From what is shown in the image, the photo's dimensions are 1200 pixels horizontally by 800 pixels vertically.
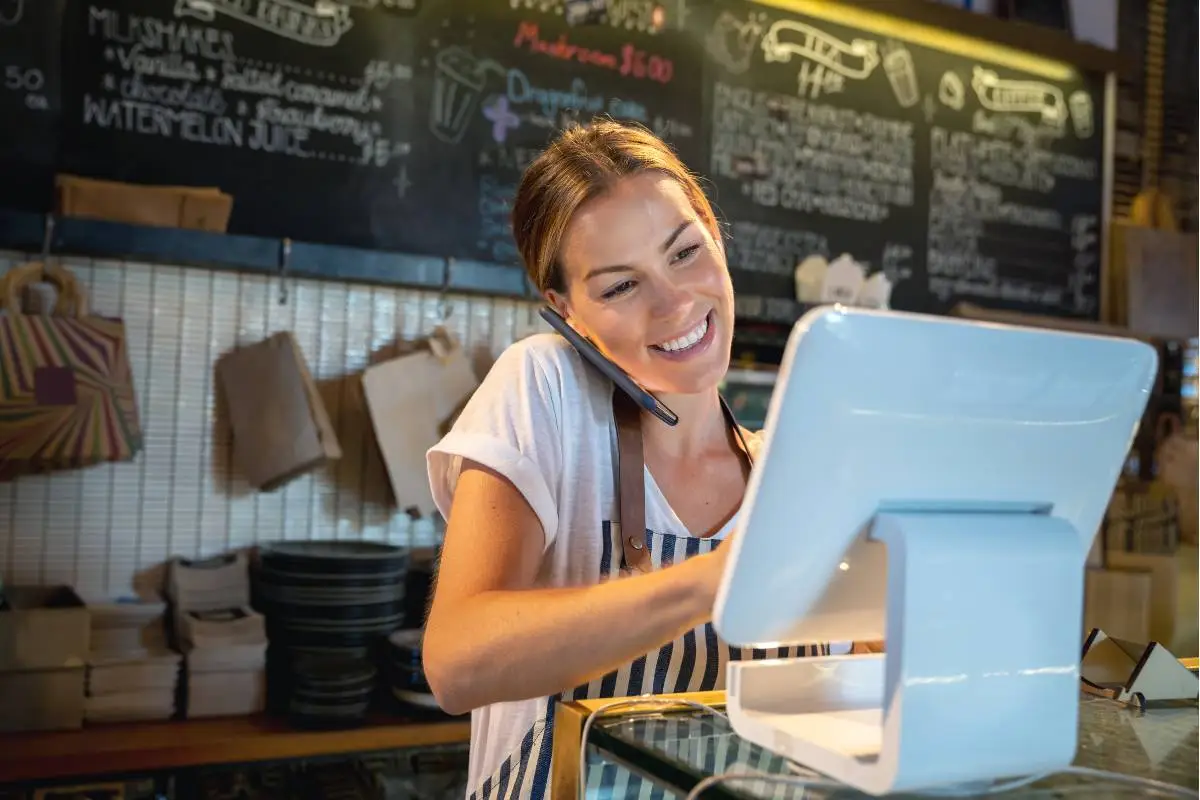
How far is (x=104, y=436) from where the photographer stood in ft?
7.66

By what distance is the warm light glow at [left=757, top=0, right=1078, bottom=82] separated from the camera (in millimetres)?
3637

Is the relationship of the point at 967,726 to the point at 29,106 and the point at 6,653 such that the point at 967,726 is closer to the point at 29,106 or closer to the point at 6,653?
the point at 6,653

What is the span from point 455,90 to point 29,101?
104 cm

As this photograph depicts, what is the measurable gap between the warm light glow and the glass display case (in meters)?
2.97

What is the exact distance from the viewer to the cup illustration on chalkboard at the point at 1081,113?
4.12 m

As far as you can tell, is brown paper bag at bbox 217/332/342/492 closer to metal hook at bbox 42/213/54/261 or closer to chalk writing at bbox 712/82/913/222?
metal hook at bbox 42/213/54/261

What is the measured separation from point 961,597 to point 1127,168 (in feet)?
13.5

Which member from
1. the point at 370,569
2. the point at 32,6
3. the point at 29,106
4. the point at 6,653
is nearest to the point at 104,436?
the point at 6,653

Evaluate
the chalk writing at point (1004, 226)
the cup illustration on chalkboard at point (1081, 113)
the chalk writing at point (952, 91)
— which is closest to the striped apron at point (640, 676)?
the chalk writing at point (1004, 226)

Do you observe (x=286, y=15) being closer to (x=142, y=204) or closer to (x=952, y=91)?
(x=142, y=204)

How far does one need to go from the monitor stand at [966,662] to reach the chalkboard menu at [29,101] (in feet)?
7.48

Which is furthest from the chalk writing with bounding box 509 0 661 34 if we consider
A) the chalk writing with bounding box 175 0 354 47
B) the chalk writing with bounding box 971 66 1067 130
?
the chalk writing with bounding box 971 66 1067 130

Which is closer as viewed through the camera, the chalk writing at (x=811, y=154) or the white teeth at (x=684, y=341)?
the white teeth at (x=684, y=341)

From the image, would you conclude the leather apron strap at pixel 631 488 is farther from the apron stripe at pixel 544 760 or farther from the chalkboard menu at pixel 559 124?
the chalkboard menu at pixel 559 124
